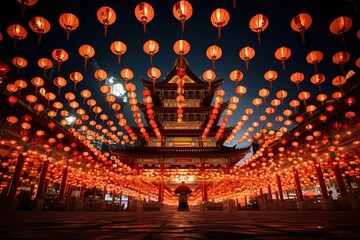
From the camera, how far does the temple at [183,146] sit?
1873 centimetres

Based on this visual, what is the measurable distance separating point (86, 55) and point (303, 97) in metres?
9.95

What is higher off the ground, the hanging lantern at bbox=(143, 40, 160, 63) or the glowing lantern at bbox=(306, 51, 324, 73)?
the hanging lantern at bbox=(143, 40, 160, 63)

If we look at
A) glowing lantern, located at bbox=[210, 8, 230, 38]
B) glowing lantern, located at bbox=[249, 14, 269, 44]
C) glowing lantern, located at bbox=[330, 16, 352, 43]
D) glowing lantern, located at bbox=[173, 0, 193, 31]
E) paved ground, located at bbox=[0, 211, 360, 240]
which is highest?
glowing lantern, located at bbox=[173, 0, 193, 31]

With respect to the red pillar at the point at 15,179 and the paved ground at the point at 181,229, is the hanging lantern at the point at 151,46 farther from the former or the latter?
the red pillar at the point at 15,179

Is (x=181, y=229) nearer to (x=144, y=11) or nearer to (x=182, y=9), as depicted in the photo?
(x=182, y=9)

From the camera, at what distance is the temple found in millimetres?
18734

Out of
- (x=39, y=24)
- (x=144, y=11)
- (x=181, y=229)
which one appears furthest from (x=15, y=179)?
(x=181, y=229)

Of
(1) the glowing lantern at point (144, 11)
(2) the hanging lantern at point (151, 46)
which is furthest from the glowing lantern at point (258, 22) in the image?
(2) the hanging lantern at point (151, 46)

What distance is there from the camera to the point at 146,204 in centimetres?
1385

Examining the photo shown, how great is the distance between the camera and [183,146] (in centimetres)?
2066

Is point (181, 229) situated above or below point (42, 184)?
below

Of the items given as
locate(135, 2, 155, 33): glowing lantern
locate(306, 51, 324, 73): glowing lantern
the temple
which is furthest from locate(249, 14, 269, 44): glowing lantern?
the temple

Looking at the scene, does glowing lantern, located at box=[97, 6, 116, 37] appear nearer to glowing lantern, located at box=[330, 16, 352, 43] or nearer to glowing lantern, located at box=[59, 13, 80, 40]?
glowing lantern, located at box=[59, 13, 80, 40]

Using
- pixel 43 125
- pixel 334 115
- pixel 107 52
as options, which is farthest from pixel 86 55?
pixel 107 52
